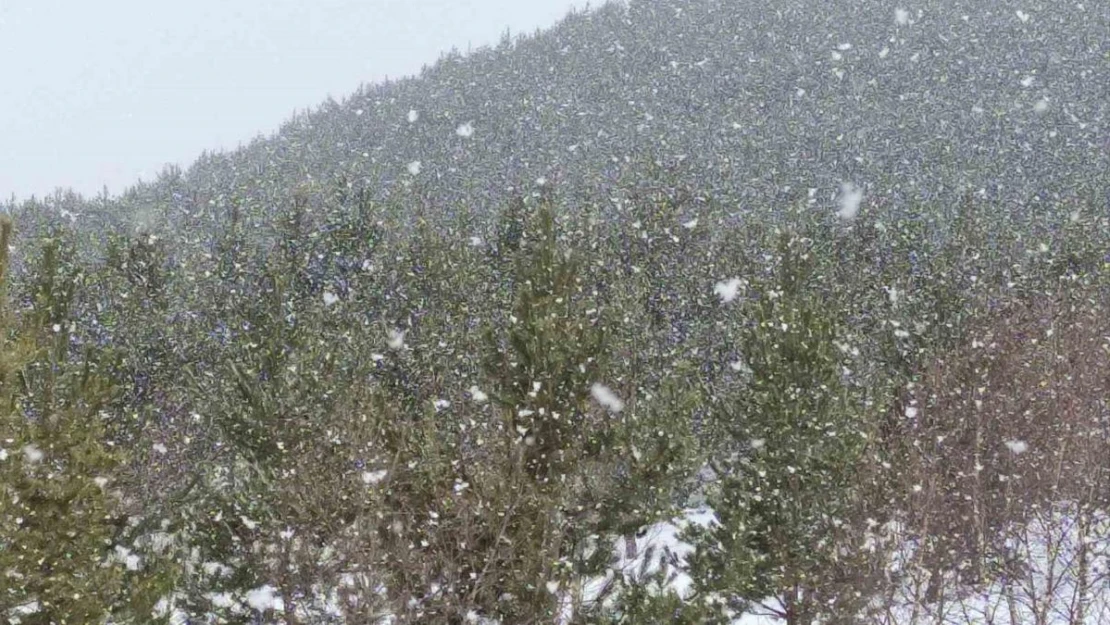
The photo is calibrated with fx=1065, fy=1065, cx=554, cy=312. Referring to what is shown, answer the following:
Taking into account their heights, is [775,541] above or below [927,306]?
below

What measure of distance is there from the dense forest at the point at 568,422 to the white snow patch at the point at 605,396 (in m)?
0.18

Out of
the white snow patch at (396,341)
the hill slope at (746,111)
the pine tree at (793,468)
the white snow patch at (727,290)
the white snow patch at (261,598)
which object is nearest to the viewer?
the white snow patch at (261,598)

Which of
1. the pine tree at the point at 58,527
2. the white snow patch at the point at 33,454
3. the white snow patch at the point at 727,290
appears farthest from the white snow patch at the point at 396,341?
the white snow patch at the point at 33,454

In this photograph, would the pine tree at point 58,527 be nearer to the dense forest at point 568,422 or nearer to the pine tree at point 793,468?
the dense forest at point 568,422

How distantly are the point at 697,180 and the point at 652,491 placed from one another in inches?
2271

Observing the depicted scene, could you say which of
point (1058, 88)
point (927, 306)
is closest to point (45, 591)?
point (927, 306)

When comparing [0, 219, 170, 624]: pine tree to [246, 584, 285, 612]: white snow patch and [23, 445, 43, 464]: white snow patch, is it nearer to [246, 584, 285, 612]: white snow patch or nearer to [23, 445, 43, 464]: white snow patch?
[23, 445, 43, 464]: white snow patch

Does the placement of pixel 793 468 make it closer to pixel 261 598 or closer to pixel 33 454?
pixel 261 598

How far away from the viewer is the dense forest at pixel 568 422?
50.5ft

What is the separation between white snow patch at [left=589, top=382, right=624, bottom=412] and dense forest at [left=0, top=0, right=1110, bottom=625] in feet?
0.59

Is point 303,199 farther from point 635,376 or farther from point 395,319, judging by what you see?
point 635,376

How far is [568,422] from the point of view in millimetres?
18766

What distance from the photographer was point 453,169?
300 feet

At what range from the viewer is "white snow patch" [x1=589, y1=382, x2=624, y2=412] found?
19.9 metres
